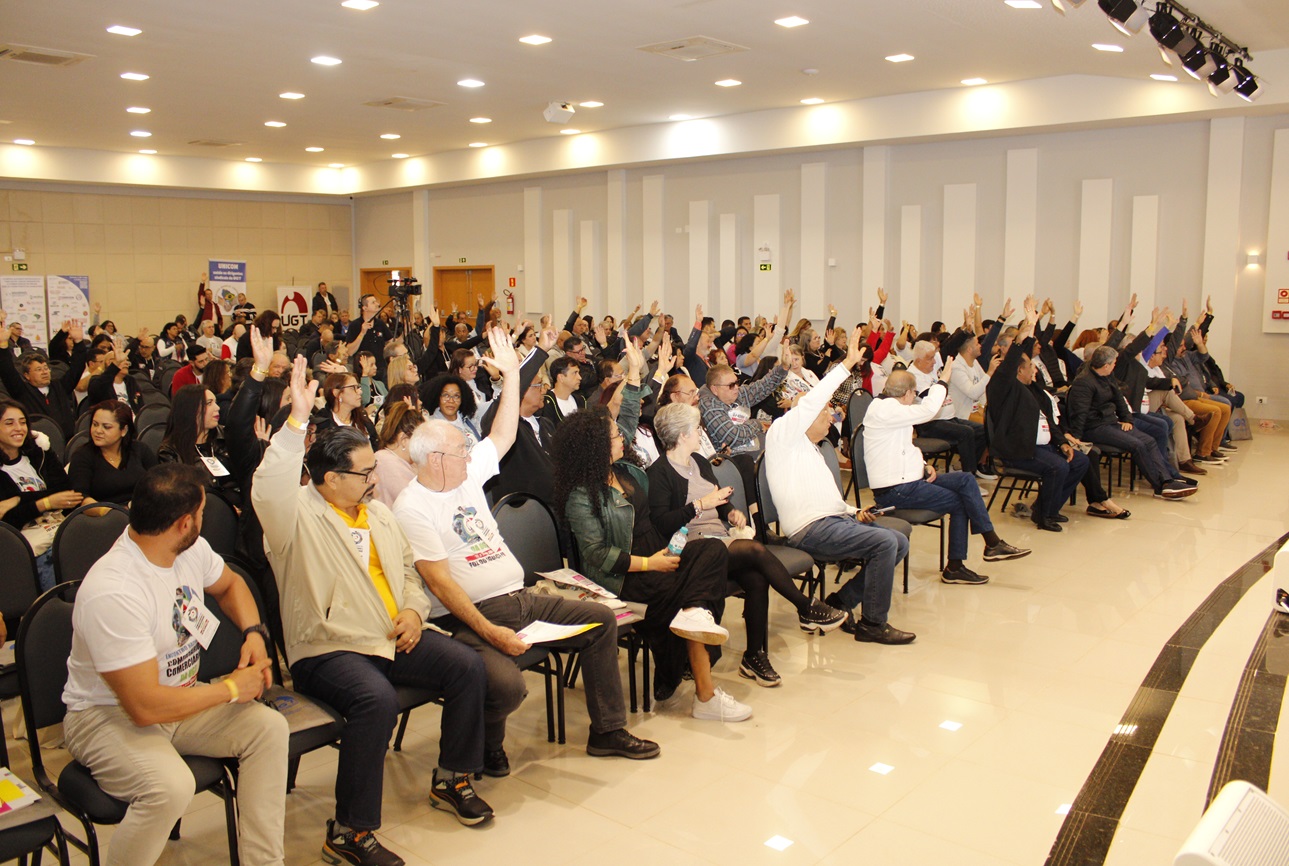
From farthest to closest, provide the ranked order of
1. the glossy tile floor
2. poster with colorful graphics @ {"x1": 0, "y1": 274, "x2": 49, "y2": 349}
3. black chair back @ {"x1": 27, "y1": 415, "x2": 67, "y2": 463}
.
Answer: poster with colorful graphics @ {"x1": 0, "y1": 274, "x2": 49, "y2": 349} → black chair back @ {"x1": 27, "y1": 415, "x2": 67, "y2": 463} → the glossy tile floor

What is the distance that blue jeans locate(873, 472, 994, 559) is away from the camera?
233 inches

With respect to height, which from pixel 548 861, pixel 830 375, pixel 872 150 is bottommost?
pixel 548 861

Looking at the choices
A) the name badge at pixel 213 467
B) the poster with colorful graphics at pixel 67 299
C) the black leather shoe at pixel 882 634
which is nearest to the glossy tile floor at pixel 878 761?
the black leather shoe at pixel 882 634

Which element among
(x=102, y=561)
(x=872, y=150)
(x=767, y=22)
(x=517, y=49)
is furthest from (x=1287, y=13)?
(x=102, y=561)

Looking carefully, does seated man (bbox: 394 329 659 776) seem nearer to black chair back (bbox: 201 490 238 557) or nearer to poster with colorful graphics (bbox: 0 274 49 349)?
black chair back (bbox: 201 490 238 557)

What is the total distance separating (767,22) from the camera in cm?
898

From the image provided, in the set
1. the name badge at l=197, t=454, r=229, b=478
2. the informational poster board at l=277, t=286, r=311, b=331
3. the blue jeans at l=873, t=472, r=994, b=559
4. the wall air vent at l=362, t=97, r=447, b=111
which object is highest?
the wall air vent at l=362, t=97, r=447, b=111

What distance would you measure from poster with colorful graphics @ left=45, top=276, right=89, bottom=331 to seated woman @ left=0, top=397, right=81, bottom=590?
14.5 metres

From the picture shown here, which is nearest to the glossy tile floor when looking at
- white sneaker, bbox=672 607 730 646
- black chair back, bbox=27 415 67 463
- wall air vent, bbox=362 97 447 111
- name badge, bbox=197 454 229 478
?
white sneaker, bbox=672 607 730 646

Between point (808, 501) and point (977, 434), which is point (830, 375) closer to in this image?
point (808, 501)

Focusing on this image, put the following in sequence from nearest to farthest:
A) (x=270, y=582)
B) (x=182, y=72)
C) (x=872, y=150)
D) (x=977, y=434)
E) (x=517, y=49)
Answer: (x=270, y=582)
(x=977, y=434)
(x=517, y=49)
(x=182, y=72)
(x=872, y=150)

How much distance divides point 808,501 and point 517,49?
6.71 meters

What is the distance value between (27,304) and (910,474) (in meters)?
16.3

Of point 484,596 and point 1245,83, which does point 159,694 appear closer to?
point 484,596
